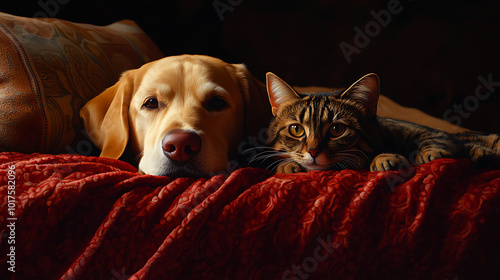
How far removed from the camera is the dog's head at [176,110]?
3.18ft

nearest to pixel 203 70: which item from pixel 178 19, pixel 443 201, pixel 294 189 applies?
pixel 294 189

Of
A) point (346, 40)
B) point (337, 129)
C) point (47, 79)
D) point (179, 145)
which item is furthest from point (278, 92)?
Result: point (346, 40)

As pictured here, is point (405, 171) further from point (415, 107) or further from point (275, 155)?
point (415, 107)

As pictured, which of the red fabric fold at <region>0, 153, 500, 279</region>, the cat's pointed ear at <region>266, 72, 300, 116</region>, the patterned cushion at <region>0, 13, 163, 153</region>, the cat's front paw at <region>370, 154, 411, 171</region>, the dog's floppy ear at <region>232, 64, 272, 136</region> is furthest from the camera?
the dog's floppy ear at <region>232, 64, 272, 136</region>

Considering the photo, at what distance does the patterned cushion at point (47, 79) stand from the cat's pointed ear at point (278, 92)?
63 centimetres

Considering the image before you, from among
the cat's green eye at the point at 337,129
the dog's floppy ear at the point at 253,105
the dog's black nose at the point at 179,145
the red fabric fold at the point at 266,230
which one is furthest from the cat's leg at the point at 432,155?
the dog's black nose at the point at 179,145

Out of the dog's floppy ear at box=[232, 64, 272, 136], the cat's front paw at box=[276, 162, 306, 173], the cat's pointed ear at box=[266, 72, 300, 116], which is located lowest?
the cat's front paw at box=[276, 162, 306, 173]

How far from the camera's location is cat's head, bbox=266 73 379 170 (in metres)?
0.94

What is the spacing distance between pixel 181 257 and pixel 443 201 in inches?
22.8

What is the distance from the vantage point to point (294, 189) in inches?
30.0

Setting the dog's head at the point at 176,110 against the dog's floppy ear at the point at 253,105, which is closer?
the dog's head at the point at 176,110

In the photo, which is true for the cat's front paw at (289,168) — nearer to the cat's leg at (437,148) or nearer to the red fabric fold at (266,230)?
the red fabric fold at (266,230)

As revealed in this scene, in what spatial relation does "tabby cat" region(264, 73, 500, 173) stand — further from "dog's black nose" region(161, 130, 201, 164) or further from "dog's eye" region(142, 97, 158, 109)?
"dog's eye" region(142, 97, 158, 109)

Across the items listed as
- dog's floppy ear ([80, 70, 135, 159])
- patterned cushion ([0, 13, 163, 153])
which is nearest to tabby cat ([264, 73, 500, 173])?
dog's floppy ear ([80, 70, 135, 159])
